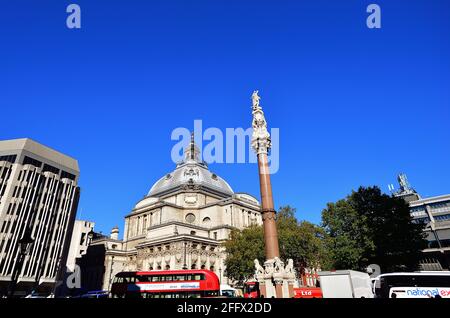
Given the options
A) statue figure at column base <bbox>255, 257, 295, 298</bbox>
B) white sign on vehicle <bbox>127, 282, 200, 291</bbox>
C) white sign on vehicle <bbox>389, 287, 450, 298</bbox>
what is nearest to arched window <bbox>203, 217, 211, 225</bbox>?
white sign on vehicle <bbox>127, 282, 200, 291</bbox>

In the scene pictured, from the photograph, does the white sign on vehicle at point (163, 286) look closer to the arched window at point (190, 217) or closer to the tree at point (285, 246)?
the tree at point (285, 246)

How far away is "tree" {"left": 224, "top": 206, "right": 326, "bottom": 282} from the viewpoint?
47.4 m

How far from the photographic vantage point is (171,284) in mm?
32188

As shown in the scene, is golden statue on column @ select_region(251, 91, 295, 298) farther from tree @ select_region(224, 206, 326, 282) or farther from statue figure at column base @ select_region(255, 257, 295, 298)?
tree @ select_region(224, 206, 326, 282)

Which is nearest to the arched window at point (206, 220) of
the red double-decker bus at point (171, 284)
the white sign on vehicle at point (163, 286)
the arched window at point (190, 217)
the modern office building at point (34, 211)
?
the arched window at point (190, 217)

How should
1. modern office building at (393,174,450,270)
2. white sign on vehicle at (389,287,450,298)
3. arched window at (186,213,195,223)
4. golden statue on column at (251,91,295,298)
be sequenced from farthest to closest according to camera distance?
arched window at (186,213,195,223)
modern office building at (393,174,450,270)
golden statue on column at (251,91,295,298)
white sign on vehicle at (389,287,450,298)

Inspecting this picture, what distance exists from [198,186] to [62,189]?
3431 centimetres

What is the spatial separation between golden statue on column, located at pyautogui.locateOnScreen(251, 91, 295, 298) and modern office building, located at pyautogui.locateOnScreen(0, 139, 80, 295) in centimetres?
4541

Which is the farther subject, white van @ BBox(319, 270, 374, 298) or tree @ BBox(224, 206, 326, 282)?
tree @ BBox(224, 206, 326, 282)

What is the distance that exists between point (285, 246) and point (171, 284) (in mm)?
21961

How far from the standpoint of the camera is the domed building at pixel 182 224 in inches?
2527

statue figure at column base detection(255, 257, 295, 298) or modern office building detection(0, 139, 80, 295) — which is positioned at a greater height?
modern office building detection(0, 139, 80, 295)
